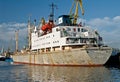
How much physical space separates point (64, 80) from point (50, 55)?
2772 centimetres

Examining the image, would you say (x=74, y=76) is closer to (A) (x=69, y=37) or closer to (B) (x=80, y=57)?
(B) (x=80, y=57)

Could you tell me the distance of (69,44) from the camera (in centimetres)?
5388

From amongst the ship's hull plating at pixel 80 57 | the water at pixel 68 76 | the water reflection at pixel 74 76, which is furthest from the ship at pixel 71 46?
the water reflection at pixel 74 76

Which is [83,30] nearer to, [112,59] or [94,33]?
[94,33]

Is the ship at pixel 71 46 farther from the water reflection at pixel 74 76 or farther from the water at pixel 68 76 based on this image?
the water reflection at pixel 74 76

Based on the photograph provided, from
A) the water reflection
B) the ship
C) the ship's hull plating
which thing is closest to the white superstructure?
the ship

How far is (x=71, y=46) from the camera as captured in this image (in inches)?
2137

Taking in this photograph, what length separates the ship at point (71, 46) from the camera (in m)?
49.0

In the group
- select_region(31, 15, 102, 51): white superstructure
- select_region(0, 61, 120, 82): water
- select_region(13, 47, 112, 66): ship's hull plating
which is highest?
select_region(31, 15, 102, 51): white superstructure

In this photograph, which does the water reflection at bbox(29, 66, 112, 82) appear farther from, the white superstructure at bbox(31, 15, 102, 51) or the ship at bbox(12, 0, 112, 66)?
the white superstructure at bbox(31, 15, 102, 51)

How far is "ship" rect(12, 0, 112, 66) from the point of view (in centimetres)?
4898

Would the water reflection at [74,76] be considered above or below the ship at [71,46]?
below

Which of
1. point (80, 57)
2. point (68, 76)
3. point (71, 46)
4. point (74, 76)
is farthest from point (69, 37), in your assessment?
point (74, 76)

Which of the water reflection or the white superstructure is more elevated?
the white superstructure
